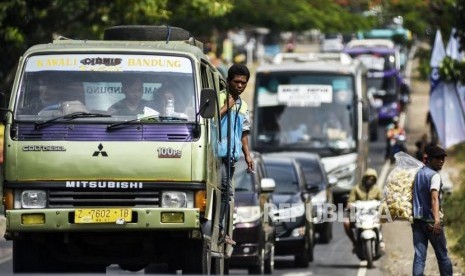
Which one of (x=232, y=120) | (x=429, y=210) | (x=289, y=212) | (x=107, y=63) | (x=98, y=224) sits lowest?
(x=289, y=212)

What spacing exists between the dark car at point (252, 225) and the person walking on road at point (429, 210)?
11.4 feet

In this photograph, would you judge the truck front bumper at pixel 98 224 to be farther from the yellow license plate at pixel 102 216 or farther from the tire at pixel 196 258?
the tire at pixel 196 258

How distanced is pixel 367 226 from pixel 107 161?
9529 millimetres

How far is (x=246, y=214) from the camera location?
64.6ft

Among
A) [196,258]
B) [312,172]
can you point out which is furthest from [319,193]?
[196,258]

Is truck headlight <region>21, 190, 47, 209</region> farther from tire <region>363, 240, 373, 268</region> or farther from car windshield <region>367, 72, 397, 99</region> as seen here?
car windshield <region>367, 72, 397, 99</region>

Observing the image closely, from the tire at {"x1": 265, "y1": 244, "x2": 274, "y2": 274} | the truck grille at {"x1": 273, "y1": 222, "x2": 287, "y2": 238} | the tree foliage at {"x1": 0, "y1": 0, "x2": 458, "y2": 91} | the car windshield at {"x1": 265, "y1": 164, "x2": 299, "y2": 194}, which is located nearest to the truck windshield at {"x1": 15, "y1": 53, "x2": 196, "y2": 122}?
the tire at {"x1": 265, "y1": 244, "x2": 274, "y2": 274}

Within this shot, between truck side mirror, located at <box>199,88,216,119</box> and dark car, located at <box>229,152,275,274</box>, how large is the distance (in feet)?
18.7

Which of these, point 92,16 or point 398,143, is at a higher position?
point 92,16

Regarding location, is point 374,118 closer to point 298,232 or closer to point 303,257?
point 303,257

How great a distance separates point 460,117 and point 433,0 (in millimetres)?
5078

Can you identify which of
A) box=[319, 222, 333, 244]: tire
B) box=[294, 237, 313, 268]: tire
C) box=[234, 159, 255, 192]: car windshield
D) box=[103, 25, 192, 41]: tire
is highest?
box=[103, 25, 192, 41]: tire

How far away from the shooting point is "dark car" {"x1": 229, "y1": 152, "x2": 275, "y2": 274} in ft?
63.7

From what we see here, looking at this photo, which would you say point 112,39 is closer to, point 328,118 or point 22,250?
point 22,250
